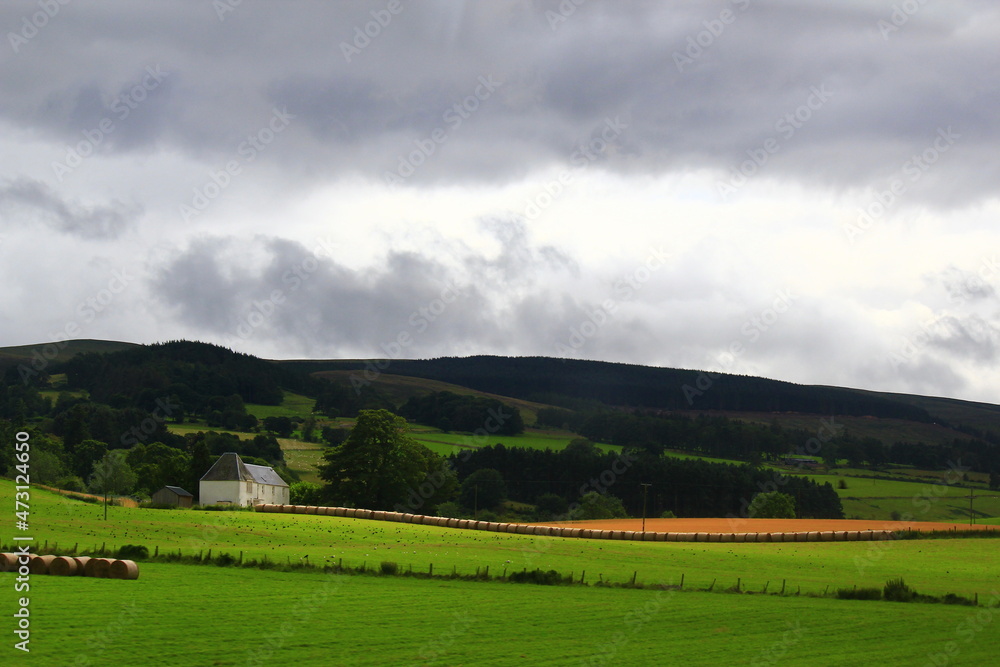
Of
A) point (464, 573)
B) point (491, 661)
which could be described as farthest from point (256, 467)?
point (491, 661)

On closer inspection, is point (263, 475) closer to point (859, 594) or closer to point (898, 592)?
point (859, 594)

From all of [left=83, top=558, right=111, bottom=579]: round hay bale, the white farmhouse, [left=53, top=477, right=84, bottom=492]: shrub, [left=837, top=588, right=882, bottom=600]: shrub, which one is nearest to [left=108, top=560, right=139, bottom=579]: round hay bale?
[left=83, top=558, right=111, bottom=579]: round hay bale

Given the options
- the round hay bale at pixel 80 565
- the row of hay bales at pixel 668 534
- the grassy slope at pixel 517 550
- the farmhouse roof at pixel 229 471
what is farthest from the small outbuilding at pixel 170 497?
the round hay bale at pixel 80 565

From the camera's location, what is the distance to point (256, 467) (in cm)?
11375

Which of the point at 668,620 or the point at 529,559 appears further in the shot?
the point at 529,559

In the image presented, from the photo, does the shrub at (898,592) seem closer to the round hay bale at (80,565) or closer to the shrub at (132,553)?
the shrub at (132,553)

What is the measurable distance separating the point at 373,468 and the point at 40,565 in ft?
228

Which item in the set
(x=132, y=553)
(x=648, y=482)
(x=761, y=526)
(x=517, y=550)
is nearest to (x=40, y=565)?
(x=132, y=553)

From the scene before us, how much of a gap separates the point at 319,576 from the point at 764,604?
18.5m

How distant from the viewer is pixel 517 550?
65750 mm

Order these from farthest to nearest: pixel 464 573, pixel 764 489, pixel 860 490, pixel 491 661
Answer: pixel 860 490
pixel 764 489
pixel 464 573
pixel 491 661

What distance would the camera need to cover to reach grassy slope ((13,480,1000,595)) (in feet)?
177

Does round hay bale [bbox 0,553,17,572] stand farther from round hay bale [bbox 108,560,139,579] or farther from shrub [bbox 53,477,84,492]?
shrub [bbox 53,477,84,492]

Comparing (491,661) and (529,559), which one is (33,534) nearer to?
(529,559)
